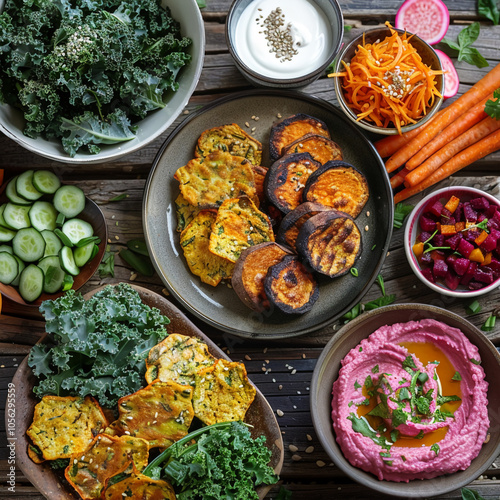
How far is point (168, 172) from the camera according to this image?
137 inches

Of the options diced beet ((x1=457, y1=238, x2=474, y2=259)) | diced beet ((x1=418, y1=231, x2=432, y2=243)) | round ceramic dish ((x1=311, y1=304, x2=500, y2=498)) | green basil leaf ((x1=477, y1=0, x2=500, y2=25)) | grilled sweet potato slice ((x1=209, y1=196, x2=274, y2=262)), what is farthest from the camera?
green basil leaf ((x1=477, y1=0, x2=500, y2=25))

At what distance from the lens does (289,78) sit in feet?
11.2

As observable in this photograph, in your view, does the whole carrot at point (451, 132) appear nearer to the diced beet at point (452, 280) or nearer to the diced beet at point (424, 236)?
the diced beet at point (424, 236)

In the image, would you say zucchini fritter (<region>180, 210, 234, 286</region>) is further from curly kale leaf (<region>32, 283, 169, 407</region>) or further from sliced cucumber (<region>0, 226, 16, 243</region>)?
sliced cucumber (<region>0, 226, 16, 243</region>)

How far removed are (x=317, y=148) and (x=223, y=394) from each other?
162 cm

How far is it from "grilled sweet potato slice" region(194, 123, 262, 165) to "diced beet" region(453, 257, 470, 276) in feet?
4.77

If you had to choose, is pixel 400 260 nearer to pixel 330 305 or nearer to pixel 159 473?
pixel 330 305

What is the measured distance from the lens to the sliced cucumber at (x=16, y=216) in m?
3.40

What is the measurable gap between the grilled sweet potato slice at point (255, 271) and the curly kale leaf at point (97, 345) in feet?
1.67

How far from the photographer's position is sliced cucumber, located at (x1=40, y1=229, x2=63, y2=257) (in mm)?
3434


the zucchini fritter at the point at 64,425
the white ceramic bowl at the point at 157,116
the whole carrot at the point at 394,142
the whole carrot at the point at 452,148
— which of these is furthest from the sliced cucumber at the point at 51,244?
the whole carrot at the point at 452,148

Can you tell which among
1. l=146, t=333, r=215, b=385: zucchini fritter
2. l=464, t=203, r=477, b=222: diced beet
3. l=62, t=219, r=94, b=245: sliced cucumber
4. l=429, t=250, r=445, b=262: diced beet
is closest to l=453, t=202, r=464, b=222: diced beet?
l=464, t=203, r=477, b=222: diced beet

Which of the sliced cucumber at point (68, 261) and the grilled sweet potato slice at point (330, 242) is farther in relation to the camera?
the sliced cucumber at point (68, 261)

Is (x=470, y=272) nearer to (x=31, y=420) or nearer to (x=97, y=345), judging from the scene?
(x=97, y=345)
